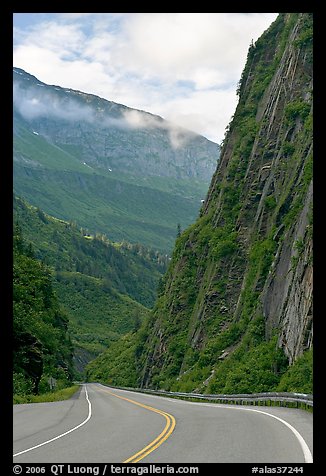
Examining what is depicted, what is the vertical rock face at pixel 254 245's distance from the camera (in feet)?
150

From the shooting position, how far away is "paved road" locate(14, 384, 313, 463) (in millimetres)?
14516

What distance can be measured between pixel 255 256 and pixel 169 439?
40.7m

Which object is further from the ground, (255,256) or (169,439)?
(255,256)

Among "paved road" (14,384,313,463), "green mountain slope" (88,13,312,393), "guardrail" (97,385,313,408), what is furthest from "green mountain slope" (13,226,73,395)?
"paved road" (14,384,313,463)

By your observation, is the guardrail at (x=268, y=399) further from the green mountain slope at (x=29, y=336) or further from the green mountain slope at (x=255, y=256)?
the green mountain slope at (x=29, y=336)

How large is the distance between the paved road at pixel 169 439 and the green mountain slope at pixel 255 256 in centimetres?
1270

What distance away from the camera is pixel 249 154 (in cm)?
6962

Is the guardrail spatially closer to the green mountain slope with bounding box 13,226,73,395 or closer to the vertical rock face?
the vertical rock face

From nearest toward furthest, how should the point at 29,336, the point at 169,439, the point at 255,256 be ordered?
the point at 169,439, the point at 29,336, the point at 255,256

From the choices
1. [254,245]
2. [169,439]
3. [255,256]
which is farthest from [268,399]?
[254,245]

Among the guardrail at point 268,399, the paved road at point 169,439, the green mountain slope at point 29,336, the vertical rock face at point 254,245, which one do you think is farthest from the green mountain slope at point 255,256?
the green mountain slope at point 29,336

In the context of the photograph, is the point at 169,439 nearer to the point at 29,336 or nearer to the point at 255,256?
the point at 29,336

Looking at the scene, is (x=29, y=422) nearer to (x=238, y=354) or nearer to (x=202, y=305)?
(x=238, y=354)

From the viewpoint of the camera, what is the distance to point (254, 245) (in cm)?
5950
